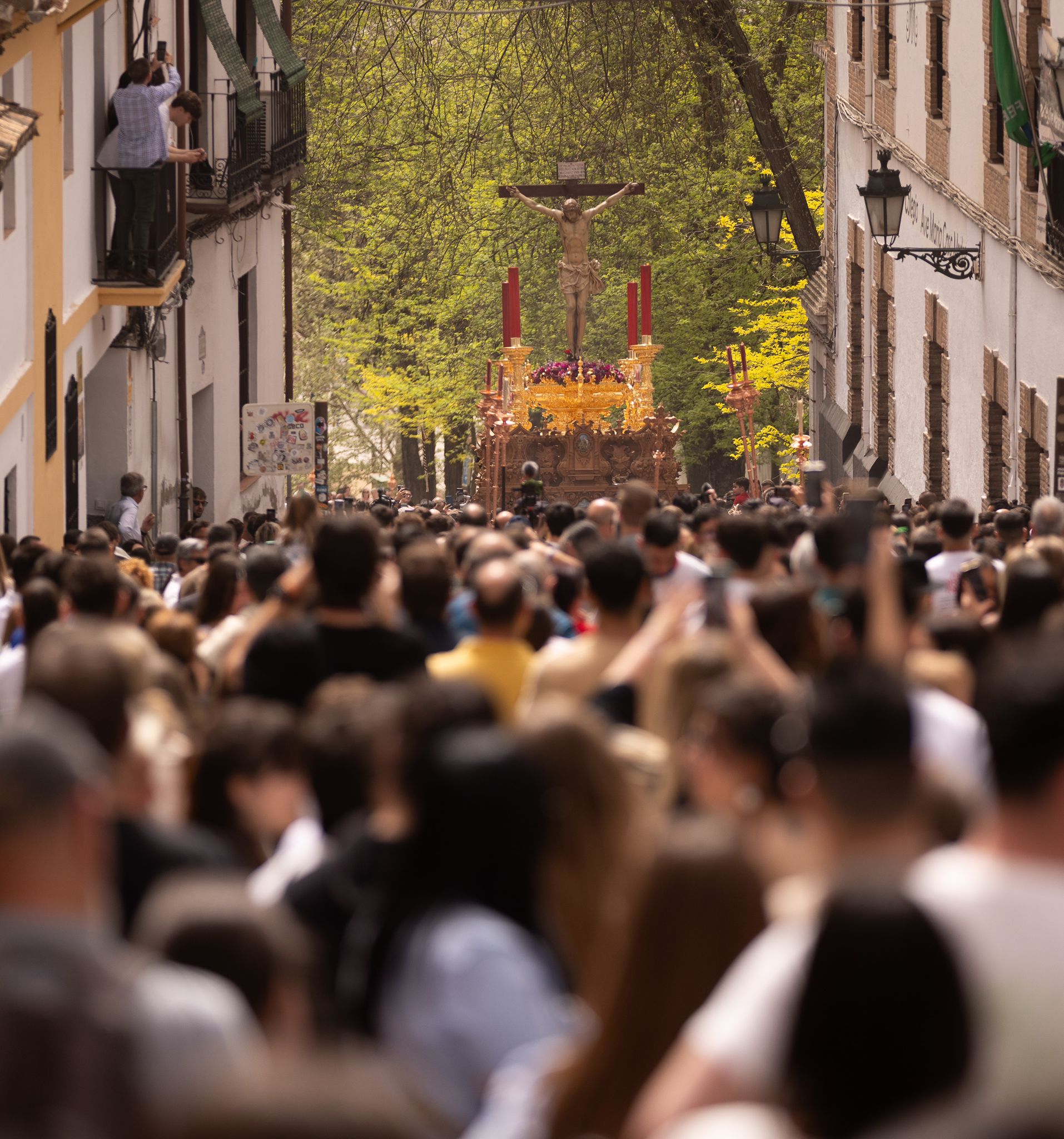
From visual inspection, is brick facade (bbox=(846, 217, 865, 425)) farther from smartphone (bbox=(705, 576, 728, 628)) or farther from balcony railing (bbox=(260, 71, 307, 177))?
smartphone (bbox=(705, 576, 728, 628))

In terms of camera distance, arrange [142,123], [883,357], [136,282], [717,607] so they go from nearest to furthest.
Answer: [717,607] < [142,123] < [136,282] < [883,357]

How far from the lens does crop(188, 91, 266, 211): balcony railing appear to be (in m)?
26.9

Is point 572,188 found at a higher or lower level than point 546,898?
higher

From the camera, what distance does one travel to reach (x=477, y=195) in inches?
1907

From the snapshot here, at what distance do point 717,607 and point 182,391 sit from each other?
21113 millimetres

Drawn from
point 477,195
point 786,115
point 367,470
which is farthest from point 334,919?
point 367,470

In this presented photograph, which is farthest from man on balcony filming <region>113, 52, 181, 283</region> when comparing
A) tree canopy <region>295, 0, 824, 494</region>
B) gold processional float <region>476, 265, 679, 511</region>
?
gold processional float <region>476, 265, 679, 511</region>

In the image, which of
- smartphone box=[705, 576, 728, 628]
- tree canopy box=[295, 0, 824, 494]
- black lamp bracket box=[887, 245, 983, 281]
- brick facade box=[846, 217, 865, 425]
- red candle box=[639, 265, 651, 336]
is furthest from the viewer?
brick facade box=[846, 217, 865, 425]

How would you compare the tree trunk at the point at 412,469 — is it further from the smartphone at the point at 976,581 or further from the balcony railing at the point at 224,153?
the smartphone at the point at 976,581

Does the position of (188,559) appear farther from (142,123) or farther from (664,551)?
(142,123)

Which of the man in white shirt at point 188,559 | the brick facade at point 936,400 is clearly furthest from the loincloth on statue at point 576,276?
the man in white shirt at point 188,559

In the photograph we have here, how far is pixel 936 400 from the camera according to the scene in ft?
96.5

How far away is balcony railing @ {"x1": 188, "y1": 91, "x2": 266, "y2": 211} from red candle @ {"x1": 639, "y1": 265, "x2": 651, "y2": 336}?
16.9 ft

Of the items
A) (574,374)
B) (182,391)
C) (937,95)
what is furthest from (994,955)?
(574,374)
